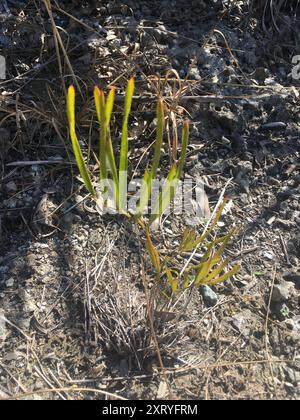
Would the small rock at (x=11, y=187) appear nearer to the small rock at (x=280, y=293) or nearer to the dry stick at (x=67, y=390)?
the dry stick at (x=67, y=390)

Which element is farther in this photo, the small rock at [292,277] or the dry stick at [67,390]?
the small rock at [292,277]

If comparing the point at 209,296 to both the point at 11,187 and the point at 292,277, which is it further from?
the point at 11,187

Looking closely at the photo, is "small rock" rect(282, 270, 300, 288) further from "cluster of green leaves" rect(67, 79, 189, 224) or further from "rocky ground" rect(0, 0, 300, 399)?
"cluster of green leaves" rect(67, 79, 189, 224)

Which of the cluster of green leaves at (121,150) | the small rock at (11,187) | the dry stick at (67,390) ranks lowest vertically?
the dry stick at (67,390)

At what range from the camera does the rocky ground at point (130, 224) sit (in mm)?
1281

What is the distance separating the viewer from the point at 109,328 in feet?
4.31

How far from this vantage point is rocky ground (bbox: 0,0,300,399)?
1.28 meters

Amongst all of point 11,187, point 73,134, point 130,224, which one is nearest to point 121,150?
point 73,134

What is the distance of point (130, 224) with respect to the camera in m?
1.52

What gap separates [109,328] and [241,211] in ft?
1.86

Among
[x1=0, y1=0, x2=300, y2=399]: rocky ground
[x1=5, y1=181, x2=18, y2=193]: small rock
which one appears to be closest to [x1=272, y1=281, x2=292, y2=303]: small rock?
[x1=0, y1=0, x2=300, y2=399]: rocky ground

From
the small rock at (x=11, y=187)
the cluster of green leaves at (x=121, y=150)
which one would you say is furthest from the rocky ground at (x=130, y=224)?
the cluster of green leaves at (x=121, y=150)

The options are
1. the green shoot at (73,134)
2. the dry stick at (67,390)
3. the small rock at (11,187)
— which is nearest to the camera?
the green shoot at (73,134)

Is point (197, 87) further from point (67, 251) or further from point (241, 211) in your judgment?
point (67, 251)
